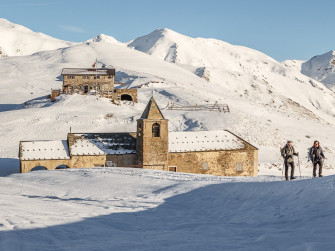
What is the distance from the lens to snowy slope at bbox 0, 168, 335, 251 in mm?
11688

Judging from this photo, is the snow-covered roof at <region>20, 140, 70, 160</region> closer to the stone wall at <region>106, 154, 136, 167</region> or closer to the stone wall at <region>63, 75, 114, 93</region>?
the stone wall at <region>106, 154, 136, 167</region>

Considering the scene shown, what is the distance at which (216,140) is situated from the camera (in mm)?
42781

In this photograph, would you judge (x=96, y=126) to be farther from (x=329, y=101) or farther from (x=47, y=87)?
(x=329, y=101)

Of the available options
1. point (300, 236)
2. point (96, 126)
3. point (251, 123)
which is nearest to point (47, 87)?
point (96, 126)

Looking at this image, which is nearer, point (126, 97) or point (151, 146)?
point (151, 146)

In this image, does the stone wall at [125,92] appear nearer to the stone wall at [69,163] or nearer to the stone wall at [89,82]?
the stone wall at [89,82]

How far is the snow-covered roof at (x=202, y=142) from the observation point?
41.0 metres

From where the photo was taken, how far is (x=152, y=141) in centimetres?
3953

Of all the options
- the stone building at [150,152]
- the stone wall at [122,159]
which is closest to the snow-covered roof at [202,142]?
the stone building at [150,152]

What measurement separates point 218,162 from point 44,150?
16.3 metres

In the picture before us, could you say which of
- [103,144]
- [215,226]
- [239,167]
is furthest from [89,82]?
[215,226]

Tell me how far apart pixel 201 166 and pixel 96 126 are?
23.6 meters

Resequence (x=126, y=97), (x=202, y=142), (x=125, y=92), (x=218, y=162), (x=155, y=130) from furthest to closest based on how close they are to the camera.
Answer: (x=126, y=97) < (x=125, y=92) < (x=202, y=142) < (x=218, y=162) < (x=155, y=130)

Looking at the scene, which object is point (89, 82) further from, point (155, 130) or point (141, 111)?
point (155, 130)
